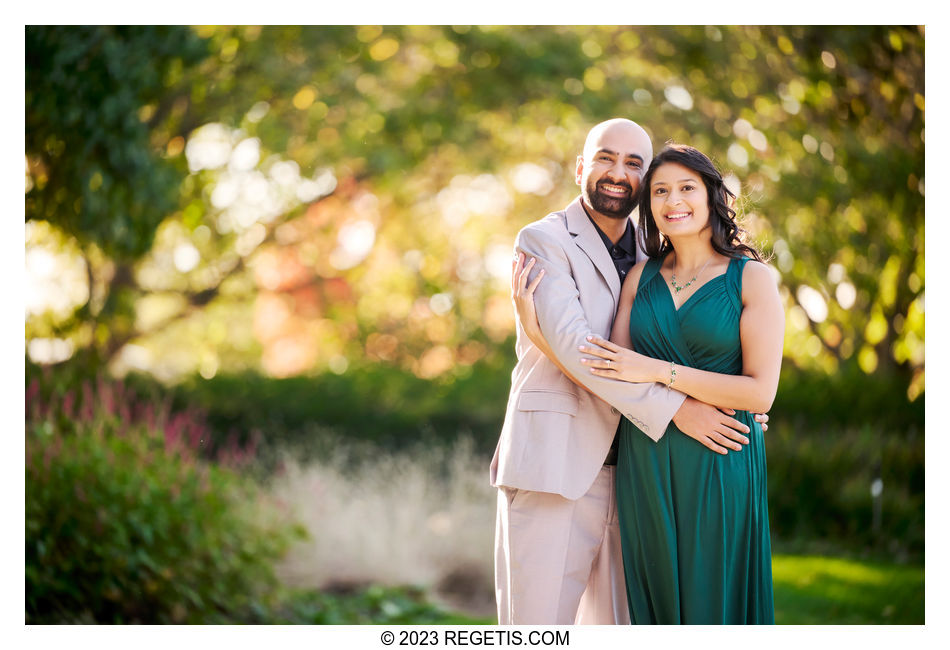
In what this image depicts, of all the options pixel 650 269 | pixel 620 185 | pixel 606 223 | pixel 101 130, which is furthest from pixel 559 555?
pixel 101 130

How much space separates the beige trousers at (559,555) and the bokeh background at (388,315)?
6.29 ft

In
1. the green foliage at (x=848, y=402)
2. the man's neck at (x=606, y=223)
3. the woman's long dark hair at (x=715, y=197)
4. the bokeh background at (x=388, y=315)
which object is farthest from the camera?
the green foliage at (x=848, y=402)

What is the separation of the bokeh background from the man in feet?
6.43

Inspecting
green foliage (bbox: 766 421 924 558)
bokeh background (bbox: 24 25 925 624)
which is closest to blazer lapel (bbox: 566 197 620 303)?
bokeh background (bbox: 24 25 925 624)

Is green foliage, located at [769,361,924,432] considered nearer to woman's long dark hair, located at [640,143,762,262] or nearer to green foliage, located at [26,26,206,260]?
woman's long dark hair, located at [640,143,762,262]

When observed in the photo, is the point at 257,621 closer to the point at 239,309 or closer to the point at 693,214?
the point at 693,214

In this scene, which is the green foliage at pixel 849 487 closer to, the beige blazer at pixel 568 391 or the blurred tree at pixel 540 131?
the blurred tree at pixel 540 131

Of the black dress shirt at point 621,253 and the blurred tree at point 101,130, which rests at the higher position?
the blurred tree at point 101,130

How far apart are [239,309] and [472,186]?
3.01m

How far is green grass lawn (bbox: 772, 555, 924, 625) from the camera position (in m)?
4.45

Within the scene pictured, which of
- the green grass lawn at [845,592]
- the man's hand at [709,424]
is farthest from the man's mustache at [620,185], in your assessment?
the green grass lawn at [845,592]

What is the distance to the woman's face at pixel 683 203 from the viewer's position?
249cm
